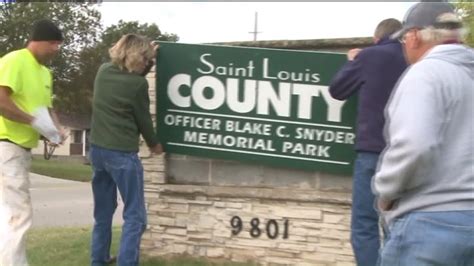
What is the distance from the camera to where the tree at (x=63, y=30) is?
3312 cm

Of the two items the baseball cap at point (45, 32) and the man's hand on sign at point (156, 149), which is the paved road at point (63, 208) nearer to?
the man's hand on sign at point (156, 149)

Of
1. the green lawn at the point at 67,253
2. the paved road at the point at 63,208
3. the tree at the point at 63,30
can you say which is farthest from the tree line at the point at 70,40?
the green lawn at the point at 67,253

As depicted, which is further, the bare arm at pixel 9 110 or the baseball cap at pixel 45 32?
the baseball cap at pixel 45 32

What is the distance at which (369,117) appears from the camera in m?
4.82

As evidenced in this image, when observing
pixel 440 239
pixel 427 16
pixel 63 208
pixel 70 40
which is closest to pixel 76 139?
pixel 70 40

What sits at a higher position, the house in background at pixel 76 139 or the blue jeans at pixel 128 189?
the blue jeans at pixel 128 189

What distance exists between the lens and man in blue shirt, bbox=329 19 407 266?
15.6 feet

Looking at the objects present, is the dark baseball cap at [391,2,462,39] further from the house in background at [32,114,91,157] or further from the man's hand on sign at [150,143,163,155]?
the house in background at [32,114,91,157]

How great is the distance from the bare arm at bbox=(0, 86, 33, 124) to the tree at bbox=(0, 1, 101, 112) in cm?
2713

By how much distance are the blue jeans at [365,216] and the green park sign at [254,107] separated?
656 mm

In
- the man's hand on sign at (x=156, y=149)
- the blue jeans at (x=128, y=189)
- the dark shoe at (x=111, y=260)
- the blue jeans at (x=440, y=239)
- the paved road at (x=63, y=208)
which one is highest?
the blue jeans at (x=440, y=239)

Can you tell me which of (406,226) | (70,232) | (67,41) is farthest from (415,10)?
(67,41)

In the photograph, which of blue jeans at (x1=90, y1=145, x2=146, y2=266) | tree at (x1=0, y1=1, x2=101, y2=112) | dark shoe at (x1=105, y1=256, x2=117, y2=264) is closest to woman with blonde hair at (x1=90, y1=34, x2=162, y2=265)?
blue jeans at (x1=90, y1=145, x2=146, y2=266)

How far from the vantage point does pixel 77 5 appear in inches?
1471
